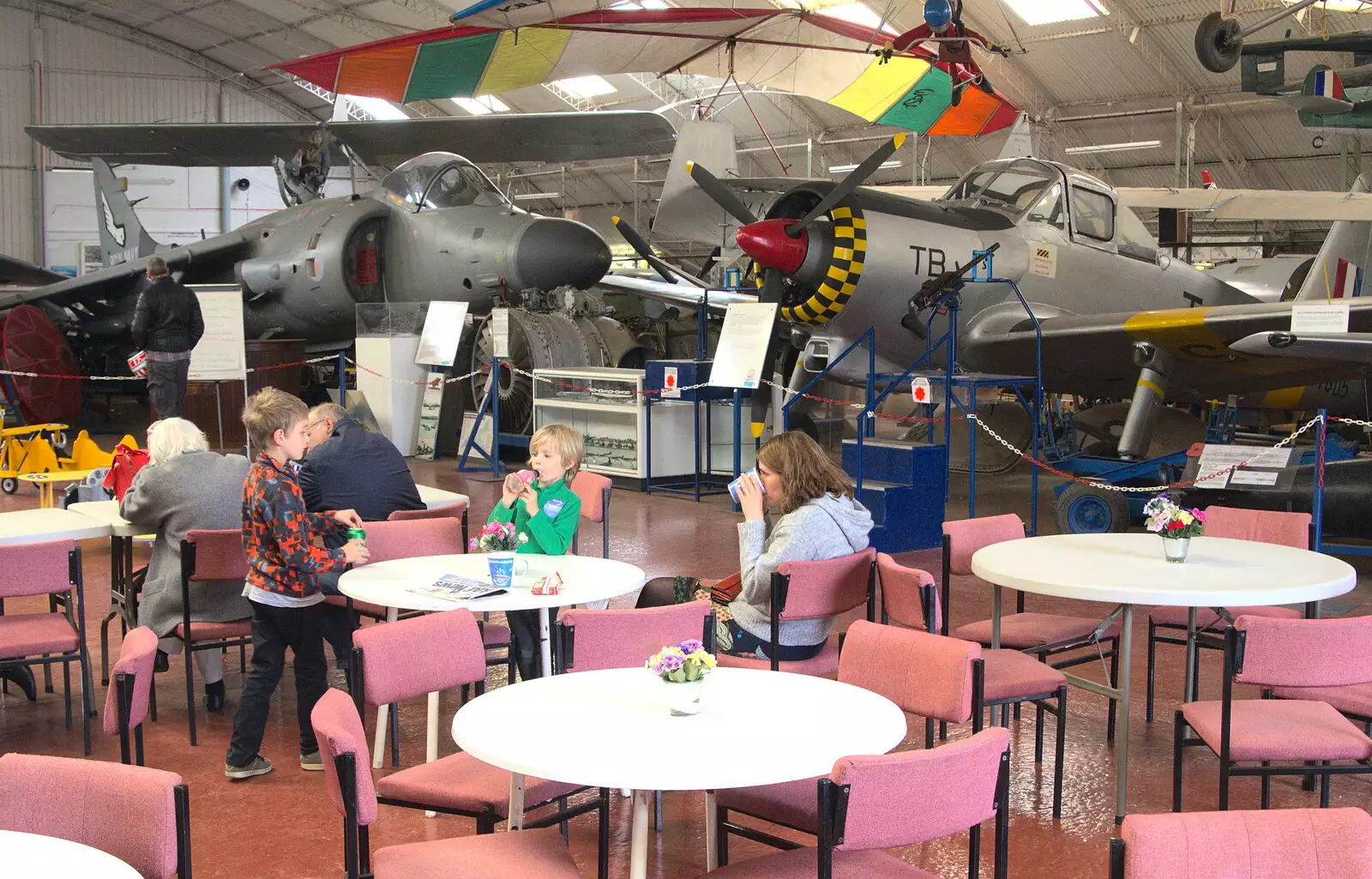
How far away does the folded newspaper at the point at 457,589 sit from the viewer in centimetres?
351

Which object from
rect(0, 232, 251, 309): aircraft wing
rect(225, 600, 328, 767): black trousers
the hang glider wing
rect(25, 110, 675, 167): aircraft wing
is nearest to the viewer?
rect(225, 600, 328, 767): black trousers

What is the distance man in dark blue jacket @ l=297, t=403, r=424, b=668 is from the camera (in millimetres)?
4824

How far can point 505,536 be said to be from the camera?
12.6 feet

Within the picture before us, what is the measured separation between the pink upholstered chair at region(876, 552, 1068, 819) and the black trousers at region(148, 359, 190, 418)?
26.7ft

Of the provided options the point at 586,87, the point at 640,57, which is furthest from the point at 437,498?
the point at 586,87

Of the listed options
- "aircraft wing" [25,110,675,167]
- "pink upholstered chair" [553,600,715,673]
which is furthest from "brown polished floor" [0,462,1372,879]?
"aircraft wing" [25,110,675,167]

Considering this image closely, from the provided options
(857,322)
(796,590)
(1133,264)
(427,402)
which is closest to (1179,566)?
(796,590)

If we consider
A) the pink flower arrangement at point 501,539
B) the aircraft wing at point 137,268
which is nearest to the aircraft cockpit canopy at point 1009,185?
the pink flower arrangement at point 501,539

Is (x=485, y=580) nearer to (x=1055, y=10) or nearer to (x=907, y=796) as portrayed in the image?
(x=907, y=796)

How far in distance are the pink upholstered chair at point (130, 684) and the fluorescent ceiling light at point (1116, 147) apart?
20.3 m

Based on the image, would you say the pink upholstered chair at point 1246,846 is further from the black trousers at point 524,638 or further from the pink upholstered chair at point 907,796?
the black trousers at point 524,638

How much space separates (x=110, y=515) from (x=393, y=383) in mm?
7619

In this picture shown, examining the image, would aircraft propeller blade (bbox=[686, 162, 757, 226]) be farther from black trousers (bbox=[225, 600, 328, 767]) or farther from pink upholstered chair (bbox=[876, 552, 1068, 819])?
black trousers (bbox=[225, 600, 328, 767])

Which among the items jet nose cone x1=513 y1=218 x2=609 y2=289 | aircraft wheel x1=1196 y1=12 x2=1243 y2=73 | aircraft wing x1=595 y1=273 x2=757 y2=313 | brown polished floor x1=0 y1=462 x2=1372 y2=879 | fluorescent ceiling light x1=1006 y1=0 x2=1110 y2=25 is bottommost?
brown polished floor x1=0 y1=462 x2=1372 y2=879
